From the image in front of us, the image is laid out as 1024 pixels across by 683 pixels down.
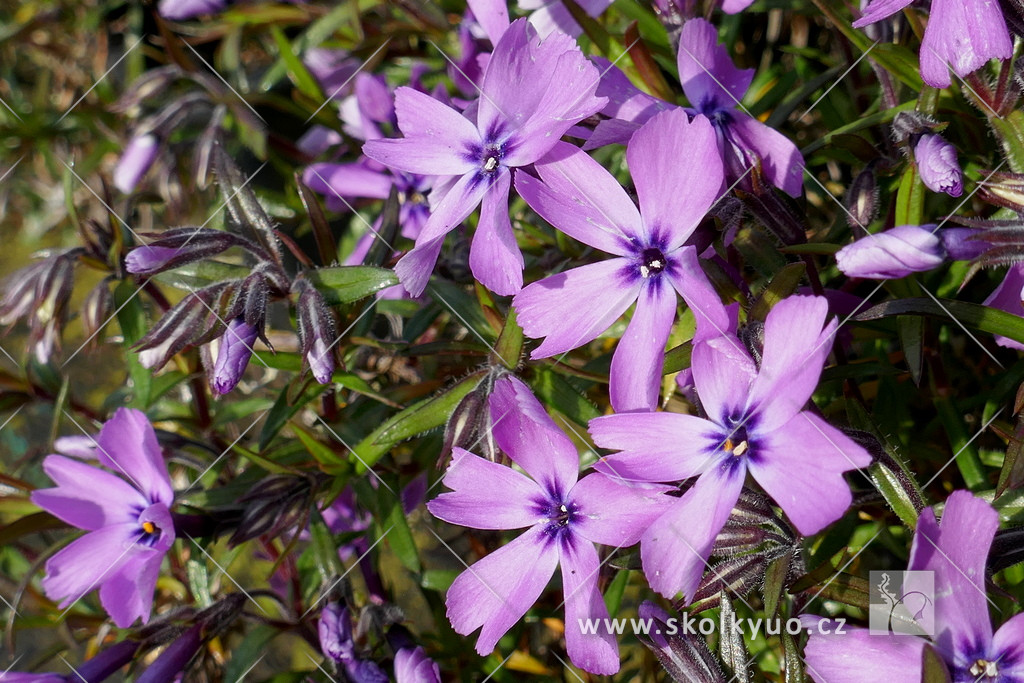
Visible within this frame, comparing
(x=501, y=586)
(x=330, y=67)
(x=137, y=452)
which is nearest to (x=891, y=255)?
(x=501, y=586)

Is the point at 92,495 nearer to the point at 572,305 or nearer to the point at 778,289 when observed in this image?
the point at 572,305

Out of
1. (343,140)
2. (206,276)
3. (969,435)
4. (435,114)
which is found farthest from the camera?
(343,140)

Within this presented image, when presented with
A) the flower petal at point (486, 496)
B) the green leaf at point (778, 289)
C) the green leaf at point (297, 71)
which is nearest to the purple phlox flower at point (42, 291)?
the green leaf at point (297, 71)

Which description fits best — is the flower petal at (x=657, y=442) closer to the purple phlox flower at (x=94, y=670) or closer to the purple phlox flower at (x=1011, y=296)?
the purple phlox flower at (x=1011, y=296)

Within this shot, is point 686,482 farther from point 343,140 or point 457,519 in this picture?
point 343,140

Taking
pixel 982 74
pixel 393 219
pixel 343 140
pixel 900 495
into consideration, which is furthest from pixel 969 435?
pixel 343 140
